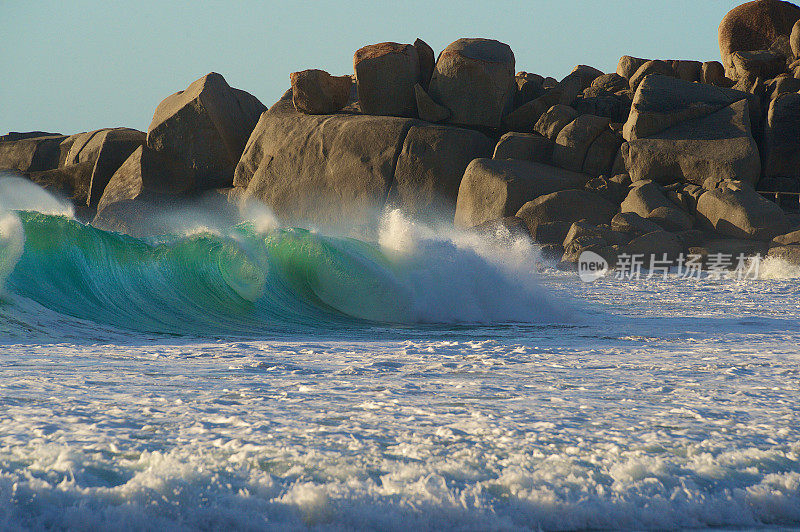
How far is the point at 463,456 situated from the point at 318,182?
15.5 metres

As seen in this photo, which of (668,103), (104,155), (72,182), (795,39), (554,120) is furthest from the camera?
(72,182)

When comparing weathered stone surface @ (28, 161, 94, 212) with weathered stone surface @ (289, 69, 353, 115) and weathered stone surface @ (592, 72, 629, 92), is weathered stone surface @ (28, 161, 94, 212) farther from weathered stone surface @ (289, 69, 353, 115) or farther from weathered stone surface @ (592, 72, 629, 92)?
weathered stone surface @ (592, 72, 629, 92)

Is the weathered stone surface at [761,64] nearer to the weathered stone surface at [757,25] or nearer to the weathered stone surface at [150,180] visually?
the weathered stone surface at [757,25]

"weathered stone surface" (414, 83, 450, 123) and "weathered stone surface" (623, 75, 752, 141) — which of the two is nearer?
"weathered stone surface" (623, 75, 752, 141)

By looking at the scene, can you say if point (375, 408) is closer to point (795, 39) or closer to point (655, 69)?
point (655, 69)

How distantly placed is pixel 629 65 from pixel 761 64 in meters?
3.64

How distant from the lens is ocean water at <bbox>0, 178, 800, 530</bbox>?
2127 mm

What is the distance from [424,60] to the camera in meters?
18.0

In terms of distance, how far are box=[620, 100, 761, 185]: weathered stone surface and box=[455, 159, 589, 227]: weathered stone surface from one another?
49.3 inches

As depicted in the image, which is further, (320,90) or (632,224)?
(320,90)

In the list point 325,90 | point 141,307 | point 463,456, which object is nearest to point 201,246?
point 141,307

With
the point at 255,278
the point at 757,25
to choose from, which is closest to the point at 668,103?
the point at 757,25

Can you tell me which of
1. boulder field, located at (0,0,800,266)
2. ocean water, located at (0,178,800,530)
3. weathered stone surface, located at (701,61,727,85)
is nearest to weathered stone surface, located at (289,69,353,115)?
boulder field, located at (0,0,800,266)

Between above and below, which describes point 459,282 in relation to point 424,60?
below
